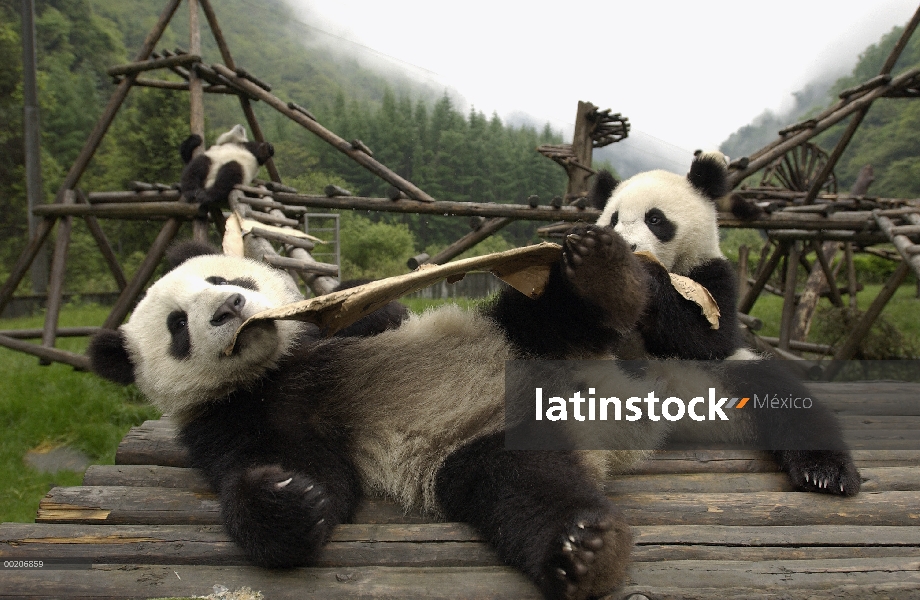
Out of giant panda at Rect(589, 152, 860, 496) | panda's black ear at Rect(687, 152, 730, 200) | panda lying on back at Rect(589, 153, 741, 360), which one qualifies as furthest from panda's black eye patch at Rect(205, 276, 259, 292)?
panda's black ear at Rect(687, 152, 730, 200)

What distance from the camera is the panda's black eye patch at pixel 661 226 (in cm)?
244

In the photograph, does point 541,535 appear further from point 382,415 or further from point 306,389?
point 306,389

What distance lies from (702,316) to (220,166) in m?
5.49

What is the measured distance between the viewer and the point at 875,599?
1.34m

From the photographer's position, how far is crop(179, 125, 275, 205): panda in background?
5.18 metres

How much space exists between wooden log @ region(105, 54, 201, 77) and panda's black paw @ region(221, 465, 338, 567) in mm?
Answer: 5769

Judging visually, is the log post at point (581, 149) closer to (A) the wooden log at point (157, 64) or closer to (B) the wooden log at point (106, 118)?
(A) the wooden log at point (157, 64)

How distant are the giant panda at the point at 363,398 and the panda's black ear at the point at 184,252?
0.53 ft

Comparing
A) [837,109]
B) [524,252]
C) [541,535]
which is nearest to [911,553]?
[541,535]

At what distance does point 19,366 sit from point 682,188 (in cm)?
857

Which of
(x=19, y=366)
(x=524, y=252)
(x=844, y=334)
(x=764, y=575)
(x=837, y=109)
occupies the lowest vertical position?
(x=19, y=366)

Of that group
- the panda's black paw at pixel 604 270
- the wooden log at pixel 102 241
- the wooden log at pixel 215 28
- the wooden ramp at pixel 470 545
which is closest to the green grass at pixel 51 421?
the wooden log at pixel 102 241

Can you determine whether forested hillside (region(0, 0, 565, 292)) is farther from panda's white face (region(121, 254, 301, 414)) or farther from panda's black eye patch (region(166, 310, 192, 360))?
panda's black eye patch (region(166, 310, 192, 360))

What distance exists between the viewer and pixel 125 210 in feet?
19.1
